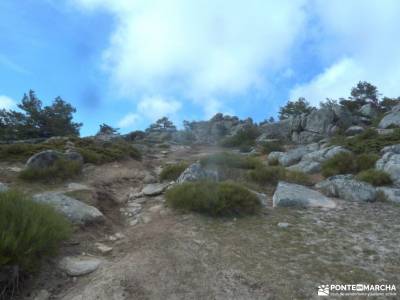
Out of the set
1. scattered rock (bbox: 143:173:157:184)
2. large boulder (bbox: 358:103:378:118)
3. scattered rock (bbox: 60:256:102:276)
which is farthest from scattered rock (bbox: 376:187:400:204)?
large boulder (bbox: 358:103:378:118)

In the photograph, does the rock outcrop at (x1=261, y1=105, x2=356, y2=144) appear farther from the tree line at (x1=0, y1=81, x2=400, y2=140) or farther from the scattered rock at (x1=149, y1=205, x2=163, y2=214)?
the scattered rock at (x1=149, y1=205, x2=163, y2=214)

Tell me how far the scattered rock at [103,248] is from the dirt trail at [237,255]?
0.09 metres

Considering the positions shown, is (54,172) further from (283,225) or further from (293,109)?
(293,109)

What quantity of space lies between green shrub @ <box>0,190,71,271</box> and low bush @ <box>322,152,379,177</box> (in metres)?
8.38

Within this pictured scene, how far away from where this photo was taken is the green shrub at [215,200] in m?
6.54

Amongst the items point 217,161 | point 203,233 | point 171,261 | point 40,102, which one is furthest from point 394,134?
point 40,102

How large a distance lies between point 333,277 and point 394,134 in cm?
1443

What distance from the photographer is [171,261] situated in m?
4.52

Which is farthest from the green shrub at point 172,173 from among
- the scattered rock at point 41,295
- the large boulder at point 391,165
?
the scattered rock at point 41,295

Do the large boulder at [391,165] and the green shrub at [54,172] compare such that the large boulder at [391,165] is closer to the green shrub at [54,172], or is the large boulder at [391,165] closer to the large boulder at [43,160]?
the green shrub at [54,172]

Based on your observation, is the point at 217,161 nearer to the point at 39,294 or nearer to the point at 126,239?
the point at 126,239

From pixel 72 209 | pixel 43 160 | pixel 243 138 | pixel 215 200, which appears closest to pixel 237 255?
pixel 215 200

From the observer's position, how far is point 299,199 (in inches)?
292

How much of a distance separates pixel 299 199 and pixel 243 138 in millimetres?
24354
